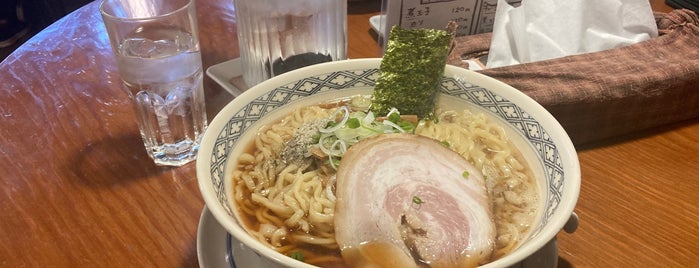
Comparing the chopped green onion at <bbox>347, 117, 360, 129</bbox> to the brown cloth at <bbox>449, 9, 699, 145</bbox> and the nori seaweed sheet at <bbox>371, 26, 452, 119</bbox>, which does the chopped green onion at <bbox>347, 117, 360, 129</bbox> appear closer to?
the nori seaweed sheet at <bbox>371, 26, 452, 119</bbox>

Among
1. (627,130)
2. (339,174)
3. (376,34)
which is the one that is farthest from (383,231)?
(376,34)

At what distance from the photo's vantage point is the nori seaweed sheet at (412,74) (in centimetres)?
117

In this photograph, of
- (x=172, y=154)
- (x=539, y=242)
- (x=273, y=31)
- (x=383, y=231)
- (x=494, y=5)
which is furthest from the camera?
(x=494, y=5)

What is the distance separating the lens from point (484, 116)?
114 cm

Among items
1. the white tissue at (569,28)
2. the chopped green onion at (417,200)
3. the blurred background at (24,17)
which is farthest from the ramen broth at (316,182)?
the blurred background at (24,17)

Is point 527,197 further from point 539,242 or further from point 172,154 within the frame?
point 172,154

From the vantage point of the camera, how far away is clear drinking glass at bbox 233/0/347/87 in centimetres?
143

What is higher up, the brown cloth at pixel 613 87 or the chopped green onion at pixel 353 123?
the chopped green onion at pixel 353 123

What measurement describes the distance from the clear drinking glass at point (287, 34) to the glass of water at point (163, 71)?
222 millimetres

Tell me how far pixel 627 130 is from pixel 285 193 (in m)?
0.85

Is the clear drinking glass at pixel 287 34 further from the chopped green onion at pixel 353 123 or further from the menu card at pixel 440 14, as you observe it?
the chopped green onion at pixel 353 123

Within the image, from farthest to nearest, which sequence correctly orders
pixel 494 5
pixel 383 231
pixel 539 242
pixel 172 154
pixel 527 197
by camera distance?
pixel 494 5
pixel 172 154
pixel 527 197
pixel 383 231
pixel 539 242

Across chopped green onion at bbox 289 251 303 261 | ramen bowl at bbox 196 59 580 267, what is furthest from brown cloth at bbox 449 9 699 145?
chopped green onion at bbox 289 251 303 261

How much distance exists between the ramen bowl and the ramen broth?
0.02 meters
